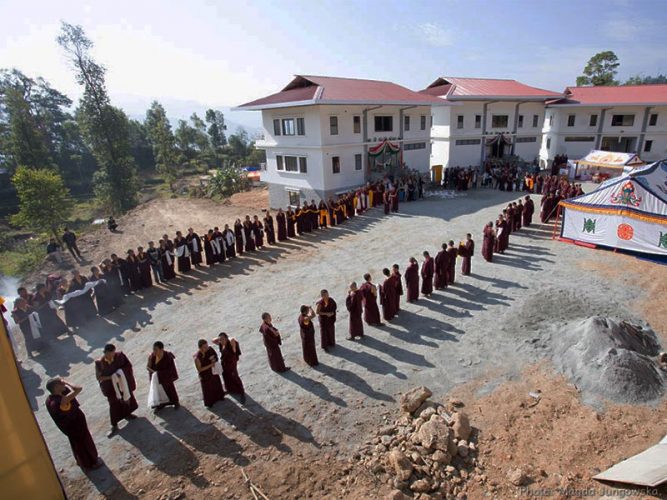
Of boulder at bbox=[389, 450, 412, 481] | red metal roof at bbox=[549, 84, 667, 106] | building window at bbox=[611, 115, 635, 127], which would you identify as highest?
red metal roof at bbox=[549, 84, 667, 106]

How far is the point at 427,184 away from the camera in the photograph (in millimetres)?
25844

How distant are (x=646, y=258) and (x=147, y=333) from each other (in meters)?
15.0

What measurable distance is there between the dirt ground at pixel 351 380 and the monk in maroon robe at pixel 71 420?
0.23m

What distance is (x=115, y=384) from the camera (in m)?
6.31

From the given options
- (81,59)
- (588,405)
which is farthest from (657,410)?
(81,59)

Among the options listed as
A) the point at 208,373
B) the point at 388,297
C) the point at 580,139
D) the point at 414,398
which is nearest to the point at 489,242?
the point at 388,297

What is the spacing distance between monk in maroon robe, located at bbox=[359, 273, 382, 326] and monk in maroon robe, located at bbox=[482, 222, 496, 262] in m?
5.22

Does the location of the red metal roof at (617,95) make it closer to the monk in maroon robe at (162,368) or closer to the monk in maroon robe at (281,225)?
the monk in maroon robe at (281,225)

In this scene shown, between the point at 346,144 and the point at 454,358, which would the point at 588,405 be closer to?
the point at 454,358

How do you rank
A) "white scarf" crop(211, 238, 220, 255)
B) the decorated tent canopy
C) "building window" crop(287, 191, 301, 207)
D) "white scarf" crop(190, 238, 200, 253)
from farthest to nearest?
"building window" crop(287, 191, 301, 207)
the decorated tent canopy
"white scarf" crop(211, 238, 220, 255)
"white scarf" crop(190, 238, 200, 253)

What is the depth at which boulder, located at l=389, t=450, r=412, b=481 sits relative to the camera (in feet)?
17.0

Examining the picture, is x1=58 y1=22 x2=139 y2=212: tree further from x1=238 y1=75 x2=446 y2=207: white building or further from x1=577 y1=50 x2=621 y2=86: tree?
x1=577 y1=50 x2=621 y2=86: tree

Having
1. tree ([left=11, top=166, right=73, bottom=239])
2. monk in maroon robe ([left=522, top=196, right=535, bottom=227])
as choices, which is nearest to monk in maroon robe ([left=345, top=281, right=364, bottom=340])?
monk in maroon robe ([left=522, top=196, right=535, bottom=227])

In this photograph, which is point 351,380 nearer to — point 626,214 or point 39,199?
point 626,214
